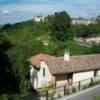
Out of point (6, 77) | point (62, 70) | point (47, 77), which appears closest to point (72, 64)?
point (62, 70)

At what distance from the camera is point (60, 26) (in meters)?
107

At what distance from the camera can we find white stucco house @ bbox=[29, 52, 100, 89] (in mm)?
36688

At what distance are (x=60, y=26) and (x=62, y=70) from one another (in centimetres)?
7051

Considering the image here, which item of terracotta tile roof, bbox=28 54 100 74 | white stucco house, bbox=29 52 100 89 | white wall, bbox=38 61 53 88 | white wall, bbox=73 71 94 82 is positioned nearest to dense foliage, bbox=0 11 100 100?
white wall, bbox=38 61 53 88

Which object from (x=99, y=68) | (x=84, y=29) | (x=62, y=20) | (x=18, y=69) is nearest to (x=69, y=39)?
(x=62, y=20)

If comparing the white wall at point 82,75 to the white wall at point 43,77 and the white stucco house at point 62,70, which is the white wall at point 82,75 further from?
the white wall at point 43,77

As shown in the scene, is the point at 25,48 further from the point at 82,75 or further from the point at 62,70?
the point at 62,70

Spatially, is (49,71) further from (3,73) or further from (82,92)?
(3,73)

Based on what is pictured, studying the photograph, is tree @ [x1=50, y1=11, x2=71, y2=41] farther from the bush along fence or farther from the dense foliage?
the bush along fence

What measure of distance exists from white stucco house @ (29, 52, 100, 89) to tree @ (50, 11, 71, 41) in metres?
60.9

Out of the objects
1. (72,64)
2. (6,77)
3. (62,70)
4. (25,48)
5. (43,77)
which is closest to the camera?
(6,77)

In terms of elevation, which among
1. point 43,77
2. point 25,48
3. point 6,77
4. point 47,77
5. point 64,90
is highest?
point 6,77

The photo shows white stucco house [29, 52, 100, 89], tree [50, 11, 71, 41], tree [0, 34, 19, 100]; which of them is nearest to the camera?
tree [0, 34, 19, 100]

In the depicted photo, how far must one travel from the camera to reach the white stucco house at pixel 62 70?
36688 mm
